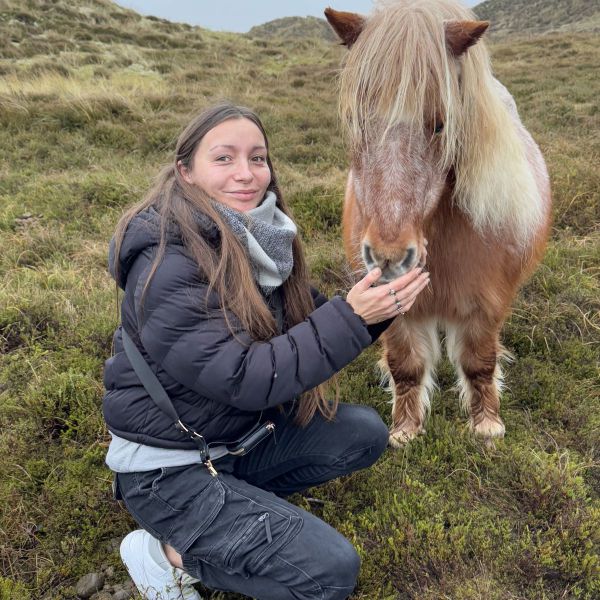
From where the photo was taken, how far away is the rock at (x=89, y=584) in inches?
79.7

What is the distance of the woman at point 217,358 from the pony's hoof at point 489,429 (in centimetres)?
120

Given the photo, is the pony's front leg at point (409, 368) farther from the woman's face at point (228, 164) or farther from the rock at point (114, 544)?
the rock at point (114, 544)

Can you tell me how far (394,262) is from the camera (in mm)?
1714

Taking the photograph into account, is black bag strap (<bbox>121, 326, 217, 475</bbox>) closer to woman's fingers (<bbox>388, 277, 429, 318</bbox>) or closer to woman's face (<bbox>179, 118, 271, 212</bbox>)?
woman's face (<bbox>179, 118, 271, 212</bbox>)

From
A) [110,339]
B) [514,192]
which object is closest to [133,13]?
[110,339]

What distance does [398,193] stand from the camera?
5.65 ft

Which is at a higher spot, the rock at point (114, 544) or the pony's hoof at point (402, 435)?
the pony's hoof at point (402, 435)

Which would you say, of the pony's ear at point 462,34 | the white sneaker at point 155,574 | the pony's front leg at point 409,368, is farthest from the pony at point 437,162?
the white sneaker at point 155,574

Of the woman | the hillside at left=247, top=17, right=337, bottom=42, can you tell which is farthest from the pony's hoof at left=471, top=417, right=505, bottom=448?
the hillside at left=247, top=17, right=337, bottom=42

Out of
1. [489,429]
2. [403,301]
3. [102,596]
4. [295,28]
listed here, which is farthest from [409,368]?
[295,28]

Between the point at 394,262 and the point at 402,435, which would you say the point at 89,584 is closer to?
the point at 402,435

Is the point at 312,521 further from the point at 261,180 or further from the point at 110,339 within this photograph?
the point at 110,339

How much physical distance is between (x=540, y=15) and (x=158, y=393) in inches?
1372

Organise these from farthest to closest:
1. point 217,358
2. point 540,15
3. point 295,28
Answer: point 295,28 → point 540,15 → point 217,358
